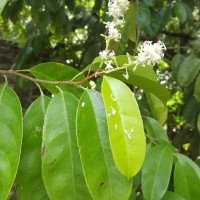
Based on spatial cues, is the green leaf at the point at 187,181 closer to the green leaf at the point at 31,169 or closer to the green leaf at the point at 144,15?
the green leaf at the point at 31,169

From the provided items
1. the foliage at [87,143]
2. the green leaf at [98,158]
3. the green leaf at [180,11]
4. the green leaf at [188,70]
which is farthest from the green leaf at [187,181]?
the green leaf at [180,11]

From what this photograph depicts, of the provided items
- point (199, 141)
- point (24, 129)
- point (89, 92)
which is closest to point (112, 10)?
point (89, 92)

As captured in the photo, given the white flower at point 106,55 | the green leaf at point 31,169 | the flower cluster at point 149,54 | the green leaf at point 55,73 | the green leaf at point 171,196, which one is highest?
the flower cluster at point 149,54

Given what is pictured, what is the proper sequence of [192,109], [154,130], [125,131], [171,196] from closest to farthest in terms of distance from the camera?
[125,131]
[171,196]
[154,130]
[192,109]

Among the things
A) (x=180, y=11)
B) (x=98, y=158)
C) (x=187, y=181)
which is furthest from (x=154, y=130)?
(x=180, y=11)

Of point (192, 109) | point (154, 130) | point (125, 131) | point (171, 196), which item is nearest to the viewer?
point (125, 131)

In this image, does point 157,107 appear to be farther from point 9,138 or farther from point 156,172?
point 9,138

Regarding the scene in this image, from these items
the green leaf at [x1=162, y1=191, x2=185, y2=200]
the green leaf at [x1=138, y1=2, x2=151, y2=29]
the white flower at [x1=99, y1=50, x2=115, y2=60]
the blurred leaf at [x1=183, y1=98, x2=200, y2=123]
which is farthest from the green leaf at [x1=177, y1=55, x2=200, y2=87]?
the white flower at [x1=99, y1=50, x2=115, y2=60]
